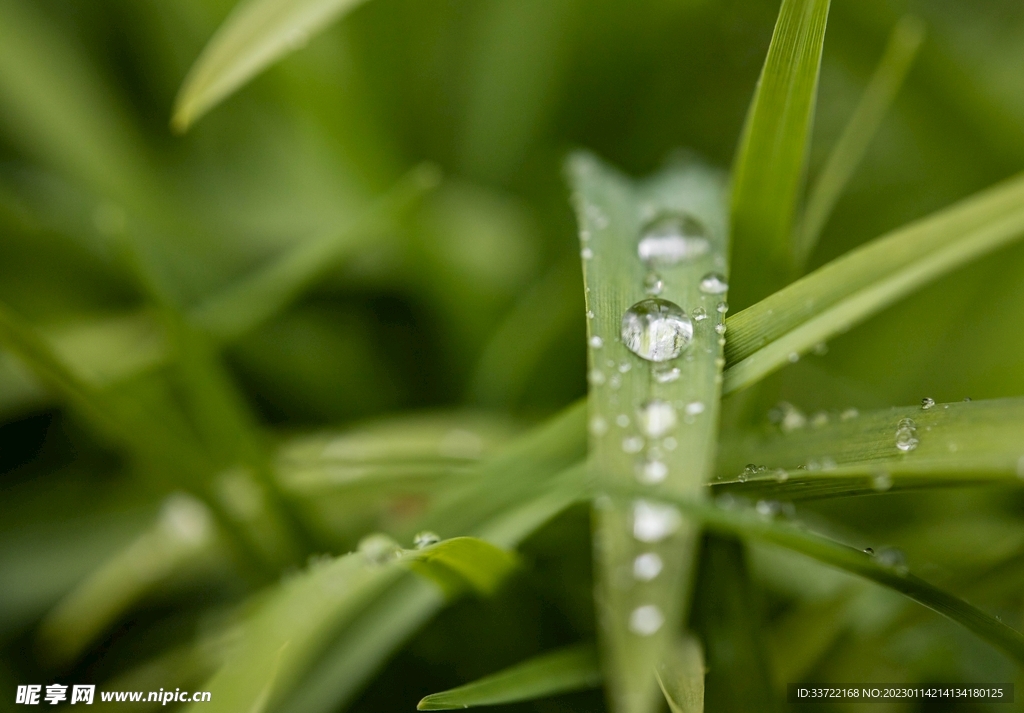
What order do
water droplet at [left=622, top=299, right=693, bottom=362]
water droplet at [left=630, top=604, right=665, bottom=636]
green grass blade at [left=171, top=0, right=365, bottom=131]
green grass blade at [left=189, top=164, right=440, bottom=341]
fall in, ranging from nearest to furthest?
1. water droplet at [left=630, top=604, right=665, bottom=636]
2. water droplet at [left=622, top=299, right=693, bottom=362]
3. green grass blade at [left=171, top=0, right=365, bottom=131]
4. green grass blade at [left=189, top=164, right=440, bottom=341]

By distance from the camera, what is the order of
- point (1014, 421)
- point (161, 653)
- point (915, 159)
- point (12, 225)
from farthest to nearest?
point (915, 159) → point (12, 225) → point (161, 653) → point (1014, 421)

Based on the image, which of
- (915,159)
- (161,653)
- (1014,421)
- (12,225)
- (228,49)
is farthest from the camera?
(915,159)

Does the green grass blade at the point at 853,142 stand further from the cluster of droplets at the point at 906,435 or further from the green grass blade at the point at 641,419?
the cluster of droplets at the point at 906,435

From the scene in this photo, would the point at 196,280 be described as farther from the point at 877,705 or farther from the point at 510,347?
the point at 877,705

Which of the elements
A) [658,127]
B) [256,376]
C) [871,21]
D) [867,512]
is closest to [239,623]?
[256,376]

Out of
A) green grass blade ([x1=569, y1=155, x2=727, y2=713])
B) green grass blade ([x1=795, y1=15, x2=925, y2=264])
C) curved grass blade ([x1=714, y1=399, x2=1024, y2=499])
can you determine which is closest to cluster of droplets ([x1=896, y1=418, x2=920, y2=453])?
curved grass blade ([x1=714, y1=399, x2=1024, y2=499])

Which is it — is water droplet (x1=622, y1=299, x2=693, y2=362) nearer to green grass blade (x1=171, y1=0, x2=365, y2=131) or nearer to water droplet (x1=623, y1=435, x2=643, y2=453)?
water droplet (x1=623, y1=435, x2=643, y2=453)
